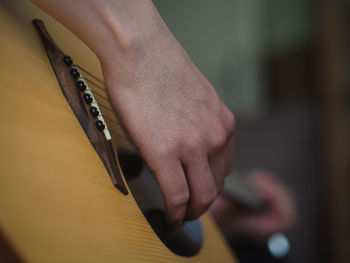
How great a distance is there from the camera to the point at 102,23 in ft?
1.14

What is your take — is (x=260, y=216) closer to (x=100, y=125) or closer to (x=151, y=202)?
(x=151, y=202)

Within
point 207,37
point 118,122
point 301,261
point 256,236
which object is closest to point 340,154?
point 301,261

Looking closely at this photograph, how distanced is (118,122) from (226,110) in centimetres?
15

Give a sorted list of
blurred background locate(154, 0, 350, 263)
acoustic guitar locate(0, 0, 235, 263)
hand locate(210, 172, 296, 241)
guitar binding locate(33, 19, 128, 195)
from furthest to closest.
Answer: blurred background locate(154, 0, 350, 263) → hand locate(210, 172, 296, 241) → guitar binding locate(33, 19, 128, 195) → acoustic guitar locate(0, 0, 235, 263)

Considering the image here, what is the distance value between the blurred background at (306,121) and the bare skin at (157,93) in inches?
19.0

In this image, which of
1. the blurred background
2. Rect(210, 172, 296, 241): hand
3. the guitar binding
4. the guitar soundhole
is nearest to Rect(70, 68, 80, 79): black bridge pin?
the guitar binding

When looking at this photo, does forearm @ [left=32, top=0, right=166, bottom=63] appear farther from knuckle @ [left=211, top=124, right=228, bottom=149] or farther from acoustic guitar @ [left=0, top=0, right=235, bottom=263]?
knuckle @ [left=211, top=124, right=228, bottom=149]

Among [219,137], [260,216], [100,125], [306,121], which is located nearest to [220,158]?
[219,137]

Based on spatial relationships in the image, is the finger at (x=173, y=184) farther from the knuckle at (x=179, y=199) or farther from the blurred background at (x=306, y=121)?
the blurred background at (x=306, y=121)

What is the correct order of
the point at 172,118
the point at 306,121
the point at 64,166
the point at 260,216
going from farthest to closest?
the point at 306,121, the point at 260,216, the point at 172,118, the point at 64,166

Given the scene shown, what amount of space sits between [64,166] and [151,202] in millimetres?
171

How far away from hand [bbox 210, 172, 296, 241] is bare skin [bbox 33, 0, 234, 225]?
57 cm

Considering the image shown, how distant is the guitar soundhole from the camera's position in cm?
40

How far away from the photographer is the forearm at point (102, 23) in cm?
34
